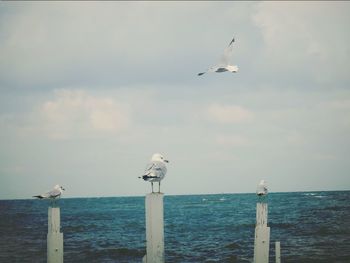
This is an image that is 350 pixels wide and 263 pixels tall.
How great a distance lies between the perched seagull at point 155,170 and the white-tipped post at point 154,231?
101 cm

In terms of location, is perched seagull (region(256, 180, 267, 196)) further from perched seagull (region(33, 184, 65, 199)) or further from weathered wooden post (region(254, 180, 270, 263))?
perched seagull (region(33, 184, 65, 199))

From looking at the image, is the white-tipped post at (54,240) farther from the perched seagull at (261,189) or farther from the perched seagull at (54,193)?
the perched seagull at (261,189)

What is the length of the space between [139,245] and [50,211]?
21124 mm

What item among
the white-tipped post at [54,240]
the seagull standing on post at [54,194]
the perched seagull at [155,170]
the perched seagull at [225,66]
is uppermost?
the perched seagull at [225,66]

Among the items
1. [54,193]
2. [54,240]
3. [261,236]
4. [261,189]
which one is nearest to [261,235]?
[261,236]

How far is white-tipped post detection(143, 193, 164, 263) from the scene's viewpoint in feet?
29.1

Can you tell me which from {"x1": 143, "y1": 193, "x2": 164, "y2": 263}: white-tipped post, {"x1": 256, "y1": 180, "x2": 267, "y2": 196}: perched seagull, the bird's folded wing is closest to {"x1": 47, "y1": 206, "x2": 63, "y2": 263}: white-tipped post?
the bird's folded wing

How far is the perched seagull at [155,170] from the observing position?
32.6ft

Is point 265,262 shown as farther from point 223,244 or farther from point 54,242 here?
point 223,244

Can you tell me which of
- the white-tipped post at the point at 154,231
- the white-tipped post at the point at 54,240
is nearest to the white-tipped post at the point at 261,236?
the white-tipped post at the point at 154,231

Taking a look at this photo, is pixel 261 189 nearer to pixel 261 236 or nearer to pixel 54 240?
pixel 261 236

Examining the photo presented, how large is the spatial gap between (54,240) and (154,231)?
3.72m

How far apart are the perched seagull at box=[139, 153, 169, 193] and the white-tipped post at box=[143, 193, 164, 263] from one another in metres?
1.01

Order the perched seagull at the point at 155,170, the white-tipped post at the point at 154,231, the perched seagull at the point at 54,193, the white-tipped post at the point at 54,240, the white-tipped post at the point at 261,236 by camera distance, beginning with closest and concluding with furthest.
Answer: the white-tipped post at the point at 154,231, the perched seagull at the point at 155,170, the white-tipped post at the point at 261,236, the white-tipped post at the point at 54,240, the perched seagull at the point at 54,193
